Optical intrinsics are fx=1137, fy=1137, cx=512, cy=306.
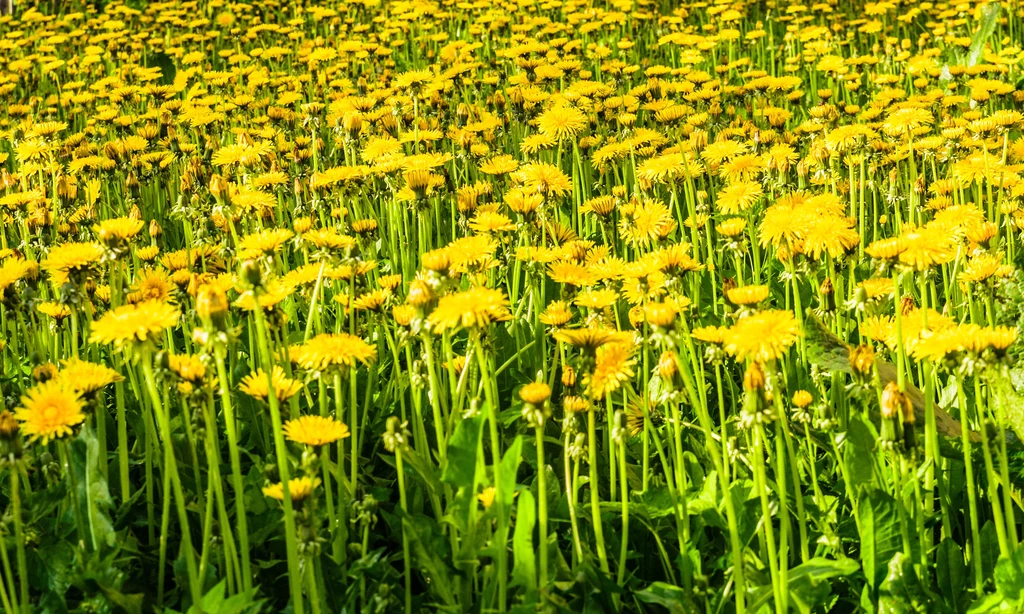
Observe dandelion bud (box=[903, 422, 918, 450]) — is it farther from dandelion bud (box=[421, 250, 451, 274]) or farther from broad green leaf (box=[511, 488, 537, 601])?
dandelion bud (box=[421, 250, 451, 274])

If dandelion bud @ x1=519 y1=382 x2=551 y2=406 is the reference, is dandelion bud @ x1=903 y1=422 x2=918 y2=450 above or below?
below

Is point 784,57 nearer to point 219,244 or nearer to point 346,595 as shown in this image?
point 219,244

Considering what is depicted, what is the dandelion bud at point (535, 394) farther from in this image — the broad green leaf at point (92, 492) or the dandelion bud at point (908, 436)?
the broad green leaf at point (92, 492)

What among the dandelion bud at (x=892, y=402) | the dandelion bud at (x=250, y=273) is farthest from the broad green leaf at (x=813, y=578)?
the dandelion bud at (x=250, y=273)

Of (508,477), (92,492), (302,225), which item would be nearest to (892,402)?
(508,477)

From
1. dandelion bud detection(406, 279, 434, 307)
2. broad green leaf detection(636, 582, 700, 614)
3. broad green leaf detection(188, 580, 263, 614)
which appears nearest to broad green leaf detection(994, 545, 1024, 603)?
broad green leaf detection(636, 582, 700, 614)

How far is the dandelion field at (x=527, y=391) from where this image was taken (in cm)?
181

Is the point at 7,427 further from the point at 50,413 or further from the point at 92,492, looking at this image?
the point at 92,492

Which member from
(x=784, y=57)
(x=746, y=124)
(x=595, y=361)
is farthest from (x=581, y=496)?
(x=784, y=57)

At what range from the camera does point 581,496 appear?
240 centimetres

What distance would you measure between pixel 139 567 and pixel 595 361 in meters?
1.02

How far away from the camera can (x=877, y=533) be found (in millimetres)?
1904

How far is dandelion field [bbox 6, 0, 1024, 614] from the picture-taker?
1.81 m

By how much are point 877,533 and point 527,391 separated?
67cm
